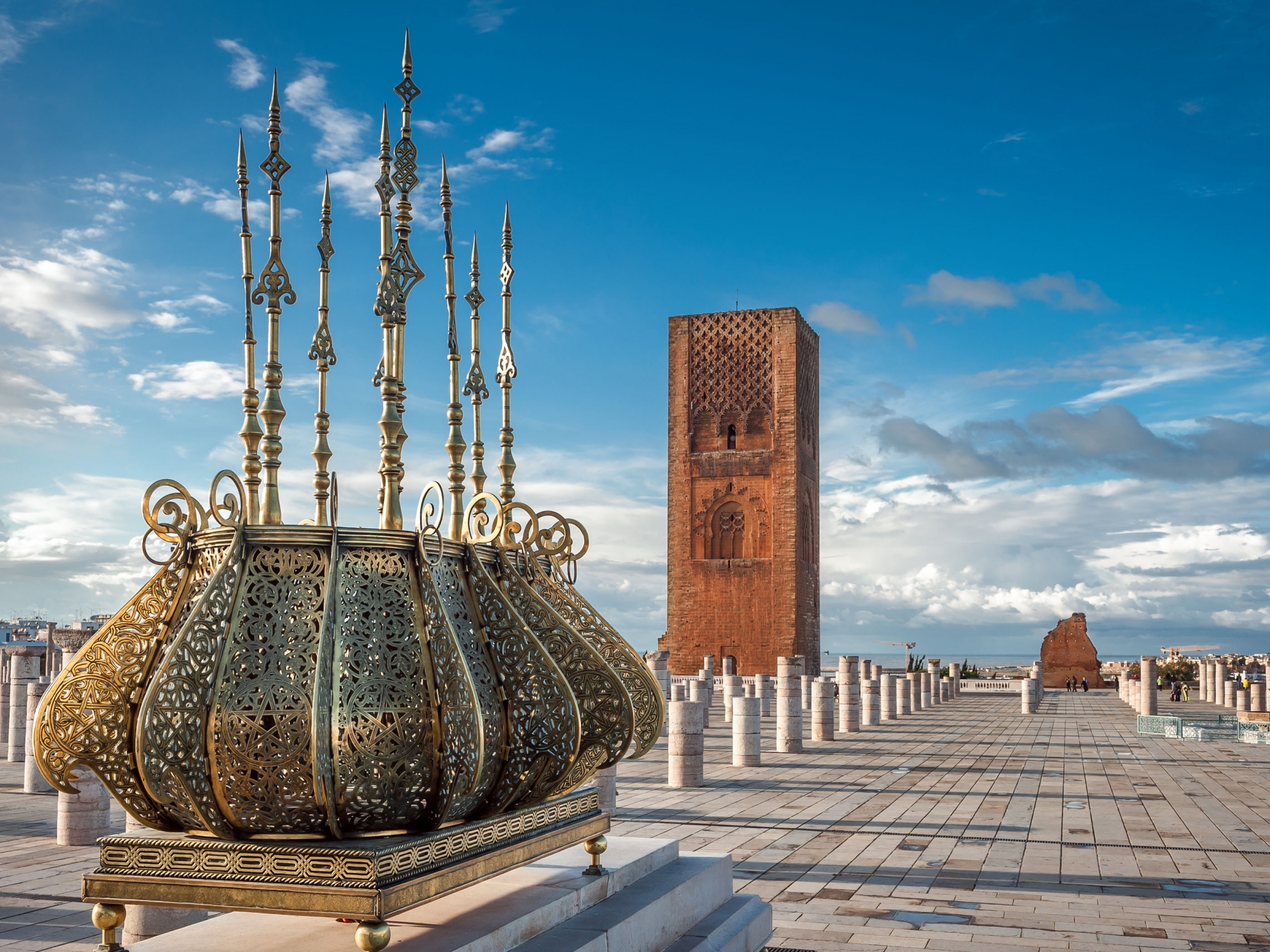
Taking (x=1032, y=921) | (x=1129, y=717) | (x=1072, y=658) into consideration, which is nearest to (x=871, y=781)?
(x=1032, y=921)

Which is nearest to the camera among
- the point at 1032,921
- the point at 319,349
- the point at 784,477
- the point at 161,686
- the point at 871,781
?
the point at 161,686

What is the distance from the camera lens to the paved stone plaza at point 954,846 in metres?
5.52

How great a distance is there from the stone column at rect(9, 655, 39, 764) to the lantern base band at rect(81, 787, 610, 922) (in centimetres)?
1169

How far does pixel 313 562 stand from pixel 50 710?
0.84 metres

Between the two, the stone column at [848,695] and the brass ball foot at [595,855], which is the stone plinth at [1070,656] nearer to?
the stone column at [848,695]

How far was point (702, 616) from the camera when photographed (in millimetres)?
36344

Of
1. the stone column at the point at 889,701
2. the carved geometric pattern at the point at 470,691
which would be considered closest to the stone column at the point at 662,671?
the stone column at the point at 889,701

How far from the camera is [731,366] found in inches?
1452

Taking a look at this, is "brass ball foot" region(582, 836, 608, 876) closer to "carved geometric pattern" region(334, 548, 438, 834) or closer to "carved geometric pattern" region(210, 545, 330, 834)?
"carved geometric pattern" region(334, 548, 438, 834)

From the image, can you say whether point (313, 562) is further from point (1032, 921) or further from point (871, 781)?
point (871, 781)

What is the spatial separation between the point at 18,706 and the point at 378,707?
12791 mm

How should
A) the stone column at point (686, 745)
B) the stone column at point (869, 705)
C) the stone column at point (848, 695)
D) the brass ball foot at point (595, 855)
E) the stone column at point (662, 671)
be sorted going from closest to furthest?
the brass ball foot at point (595, 855) < the stone column at point (686, 745) < the stone column at point (848, 695) < the stone column at point (869, 705) < the stone column at point (662, 671)

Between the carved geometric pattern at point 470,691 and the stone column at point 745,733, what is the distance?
9.56 m

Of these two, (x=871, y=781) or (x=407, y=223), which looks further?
(x=871, y=781)
